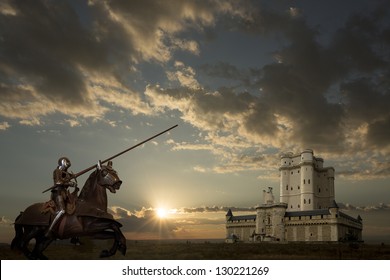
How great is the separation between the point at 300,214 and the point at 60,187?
→ 3842 centimetres

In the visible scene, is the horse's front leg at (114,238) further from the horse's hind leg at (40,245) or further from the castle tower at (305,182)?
the castle tower at (305,182)

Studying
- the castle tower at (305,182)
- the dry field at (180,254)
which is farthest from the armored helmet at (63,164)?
the castle tower at (305,182)

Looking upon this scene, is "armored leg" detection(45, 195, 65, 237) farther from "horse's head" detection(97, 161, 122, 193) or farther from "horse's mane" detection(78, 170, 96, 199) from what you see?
"horse's head" detection(97, 161, 122, 193)

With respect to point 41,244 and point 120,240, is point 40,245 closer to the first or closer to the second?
point 41,244

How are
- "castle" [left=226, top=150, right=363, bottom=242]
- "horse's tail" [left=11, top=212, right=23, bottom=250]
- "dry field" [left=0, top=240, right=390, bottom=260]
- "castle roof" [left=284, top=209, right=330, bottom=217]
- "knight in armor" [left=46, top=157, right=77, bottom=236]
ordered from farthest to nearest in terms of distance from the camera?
"castle roof" [left=284, top=209, right=330, bottom=217] → "castle" [left=226, top=150, right=363, bottom=242] → "dry field" [left=0, top=240, right=390, bottom=260] → "horse's tail" [left=11, top=212, right=23, bottom=250] → "knight in armor" [left=46, top=157, right=77, bottom=236]

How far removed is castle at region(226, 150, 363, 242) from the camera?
41.4m

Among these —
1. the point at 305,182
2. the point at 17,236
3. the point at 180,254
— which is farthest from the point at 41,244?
the point at 305,182

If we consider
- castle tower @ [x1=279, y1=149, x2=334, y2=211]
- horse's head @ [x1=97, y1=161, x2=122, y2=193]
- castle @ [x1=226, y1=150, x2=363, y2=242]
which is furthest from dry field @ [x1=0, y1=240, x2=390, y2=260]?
castle tower @ [x1=279, y1=149, x2=334, y2=211]

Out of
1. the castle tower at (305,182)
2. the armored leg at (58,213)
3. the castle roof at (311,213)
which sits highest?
the castle tower at (305,182)

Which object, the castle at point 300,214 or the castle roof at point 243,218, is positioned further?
the castle roof at point 243,218

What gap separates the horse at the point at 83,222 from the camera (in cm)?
862

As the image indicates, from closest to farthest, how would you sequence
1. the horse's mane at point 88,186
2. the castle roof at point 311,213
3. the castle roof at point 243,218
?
the horse's mane at point 88,186 < the castle roof at point 311,213 < the castle roof at point 243,218
